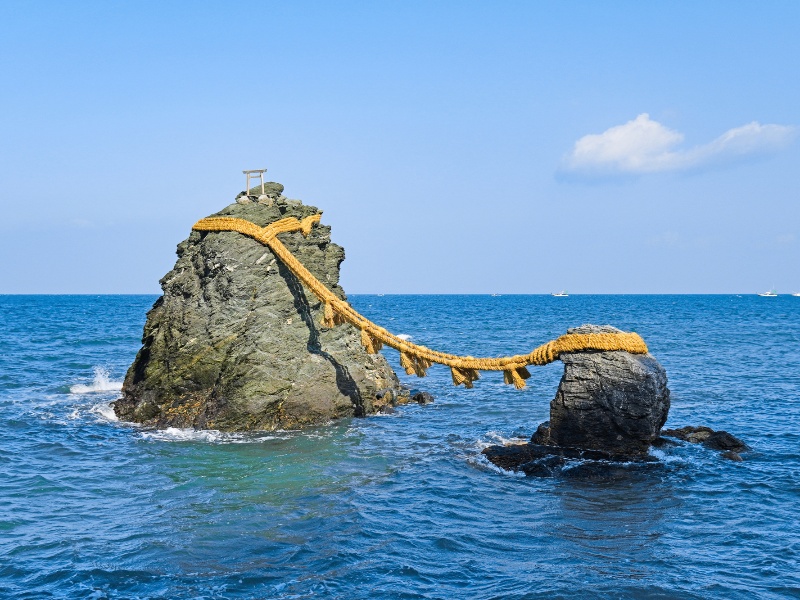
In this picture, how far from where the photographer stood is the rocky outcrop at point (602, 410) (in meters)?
13.6

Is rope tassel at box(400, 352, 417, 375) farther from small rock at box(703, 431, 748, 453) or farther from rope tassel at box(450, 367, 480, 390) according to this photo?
small rock at box(703, 431, 748, 453)

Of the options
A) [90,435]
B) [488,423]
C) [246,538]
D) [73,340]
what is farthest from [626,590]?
[73,340]

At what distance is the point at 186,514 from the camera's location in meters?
11.0

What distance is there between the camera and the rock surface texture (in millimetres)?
16672

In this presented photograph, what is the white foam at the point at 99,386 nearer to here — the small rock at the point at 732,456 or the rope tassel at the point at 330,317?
the rope tassel at the point at 330,317

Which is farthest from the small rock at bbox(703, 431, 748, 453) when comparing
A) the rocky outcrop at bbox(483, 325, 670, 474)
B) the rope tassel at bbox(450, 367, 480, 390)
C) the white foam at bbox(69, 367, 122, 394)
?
the white foam at bbox(69, 367, 122, 394)

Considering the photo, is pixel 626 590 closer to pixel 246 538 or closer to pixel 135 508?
pixel 246 538

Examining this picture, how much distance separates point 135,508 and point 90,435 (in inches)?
224

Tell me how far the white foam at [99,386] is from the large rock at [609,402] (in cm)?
1580

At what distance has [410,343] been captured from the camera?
650 inches

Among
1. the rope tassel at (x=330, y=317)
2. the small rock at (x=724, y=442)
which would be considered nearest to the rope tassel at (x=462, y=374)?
the rope tassel at (x=330, y=317)

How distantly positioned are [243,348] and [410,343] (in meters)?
3.91

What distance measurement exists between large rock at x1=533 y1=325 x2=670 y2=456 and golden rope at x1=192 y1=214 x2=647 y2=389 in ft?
0.81

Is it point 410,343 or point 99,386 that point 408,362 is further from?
point 99,386
